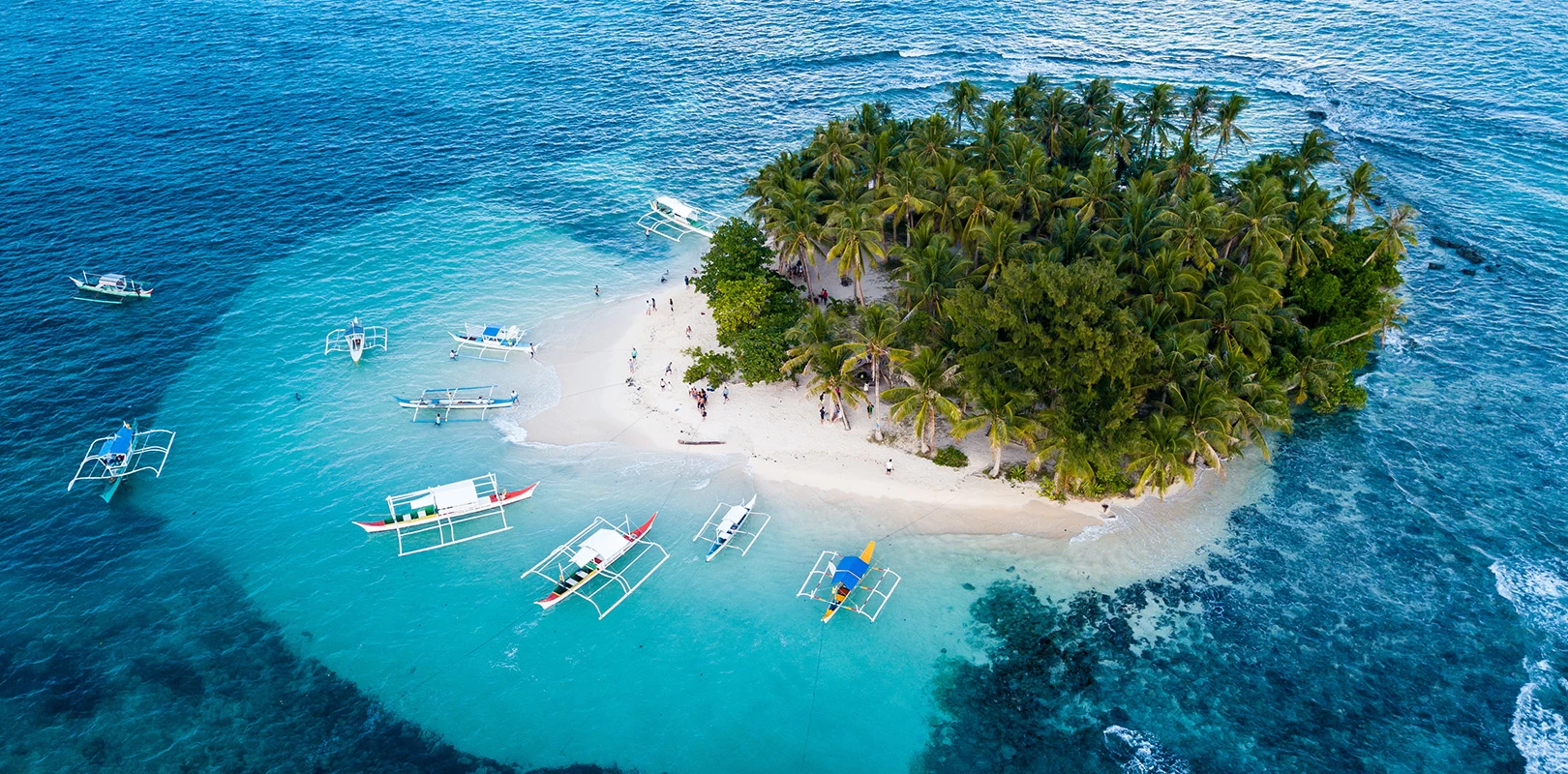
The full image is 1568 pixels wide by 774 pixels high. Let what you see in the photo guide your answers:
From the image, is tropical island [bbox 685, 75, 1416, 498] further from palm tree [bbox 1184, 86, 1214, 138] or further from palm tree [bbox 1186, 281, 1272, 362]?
palm tree [bbox 1184, 86, 1214, 138]

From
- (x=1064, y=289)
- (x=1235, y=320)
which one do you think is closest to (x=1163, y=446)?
(x=1064, y=289)

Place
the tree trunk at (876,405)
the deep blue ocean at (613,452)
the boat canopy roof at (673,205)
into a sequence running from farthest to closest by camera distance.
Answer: the boat canopy roof at (673,205), the tree trunk at (876,405), the deep blue ocean at (613,452)

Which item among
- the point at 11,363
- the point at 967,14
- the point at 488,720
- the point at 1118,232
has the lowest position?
the point at 488,720

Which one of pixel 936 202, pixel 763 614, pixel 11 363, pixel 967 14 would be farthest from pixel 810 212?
pixel 967 14

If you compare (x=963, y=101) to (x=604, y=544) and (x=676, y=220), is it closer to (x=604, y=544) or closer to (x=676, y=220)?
(x=676, y=220)

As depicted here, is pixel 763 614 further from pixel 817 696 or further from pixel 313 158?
pixel 313 158

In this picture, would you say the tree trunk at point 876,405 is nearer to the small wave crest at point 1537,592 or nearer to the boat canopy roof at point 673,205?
Result: the boat canopy roof at point 673,205

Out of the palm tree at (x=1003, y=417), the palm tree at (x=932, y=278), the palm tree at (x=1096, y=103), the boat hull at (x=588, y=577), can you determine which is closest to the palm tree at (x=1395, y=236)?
the palm tree at (x=1096, y=103)

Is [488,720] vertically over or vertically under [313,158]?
under
